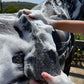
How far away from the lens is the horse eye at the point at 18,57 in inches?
17.4

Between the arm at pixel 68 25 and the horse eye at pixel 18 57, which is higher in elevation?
the arm at pixel 68 25

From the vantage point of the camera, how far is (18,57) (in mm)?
447

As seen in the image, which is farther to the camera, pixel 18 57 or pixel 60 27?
pixel 60 27

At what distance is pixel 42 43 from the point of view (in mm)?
451

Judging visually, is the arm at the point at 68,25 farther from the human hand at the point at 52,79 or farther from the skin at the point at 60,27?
the human hand at the point at 52,79

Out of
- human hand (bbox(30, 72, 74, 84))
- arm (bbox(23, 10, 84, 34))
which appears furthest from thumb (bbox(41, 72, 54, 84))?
arm (bbox(23, 10, 84, 34))

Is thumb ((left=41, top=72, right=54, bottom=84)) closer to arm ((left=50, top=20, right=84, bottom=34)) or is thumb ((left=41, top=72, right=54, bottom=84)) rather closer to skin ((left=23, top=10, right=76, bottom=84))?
skin ((left=23, top=10, right=76, bottom=84))

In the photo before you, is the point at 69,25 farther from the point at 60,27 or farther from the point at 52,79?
the point at 52,79

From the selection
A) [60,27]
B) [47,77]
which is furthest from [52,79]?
[60,27]

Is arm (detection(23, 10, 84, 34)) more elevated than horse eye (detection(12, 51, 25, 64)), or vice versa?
arm (detection(23, 10, 84, 34))

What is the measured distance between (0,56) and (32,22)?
0.14 meters

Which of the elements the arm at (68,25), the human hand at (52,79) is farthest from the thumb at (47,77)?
the arm at (68,25)

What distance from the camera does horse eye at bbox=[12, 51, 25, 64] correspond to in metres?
0.44

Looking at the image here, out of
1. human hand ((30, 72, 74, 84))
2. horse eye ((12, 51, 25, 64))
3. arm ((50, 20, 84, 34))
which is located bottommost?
human hand ((30, 72, 74, 84))
